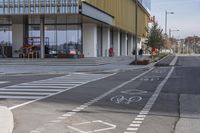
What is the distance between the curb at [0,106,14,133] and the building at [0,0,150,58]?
33900 mm

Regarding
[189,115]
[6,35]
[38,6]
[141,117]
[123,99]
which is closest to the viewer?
[141,117]

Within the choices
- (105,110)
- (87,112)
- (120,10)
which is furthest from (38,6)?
(87,112)

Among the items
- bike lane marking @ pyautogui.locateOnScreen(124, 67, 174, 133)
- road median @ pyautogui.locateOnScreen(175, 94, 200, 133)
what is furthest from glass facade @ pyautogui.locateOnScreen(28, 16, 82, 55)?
road median @ pyautogui.locateOnScreen(175, 94, 200, 133)

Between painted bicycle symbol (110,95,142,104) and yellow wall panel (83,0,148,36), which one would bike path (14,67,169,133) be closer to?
painted bicycle symbol (110,95,142,104)

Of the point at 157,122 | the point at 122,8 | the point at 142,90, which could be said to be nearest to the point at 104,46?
the point at 122,8

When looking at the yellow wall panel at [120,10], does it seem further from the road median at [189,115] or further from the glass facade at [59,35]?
the road median at [189,115]

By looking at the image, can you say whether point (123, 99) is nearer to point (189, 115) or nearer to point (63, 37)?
point (189, 115)

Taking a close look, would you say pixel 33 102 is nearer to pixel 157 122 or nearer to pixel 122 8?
pixel 157 122

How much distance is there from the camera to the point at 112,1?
67062 millimetres

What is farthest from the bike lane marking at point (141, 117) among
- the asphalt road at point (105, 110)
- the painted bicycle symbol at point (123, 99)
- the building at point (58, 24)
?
the building at point (58, 24)

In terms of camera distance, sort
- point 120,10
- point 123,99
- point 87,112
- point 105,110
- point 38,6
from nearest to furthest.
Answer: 1. point 87,112
2. point 105,110
3. point 123,99
4. point 38,6
5. point 120,10

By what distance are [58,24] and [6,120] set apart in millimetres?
47648

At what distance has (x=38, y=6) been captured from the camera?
1905 inches

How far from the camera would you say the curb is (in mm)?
10273
